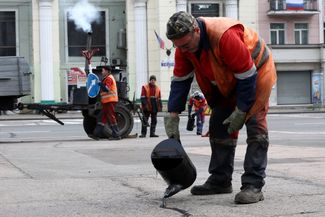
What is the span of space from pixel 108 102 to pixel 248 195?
32.1 feet

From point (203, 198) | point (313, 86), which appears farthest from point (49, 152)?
point (313, 86)

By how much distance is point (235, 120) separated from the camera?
5480mm

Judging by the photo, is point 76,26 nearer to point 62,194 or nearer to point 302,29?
point 302,29

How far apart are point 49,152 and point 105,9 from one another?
31081 mm

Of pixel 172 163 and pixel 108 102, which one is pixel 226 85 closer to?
pixel 172 163

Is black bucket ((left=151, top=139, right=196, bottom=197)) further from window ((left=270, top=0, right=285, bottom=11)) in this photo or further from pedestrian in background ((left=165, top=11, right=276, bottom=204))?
window ((left=270, top=0, right=285, bottom=11))

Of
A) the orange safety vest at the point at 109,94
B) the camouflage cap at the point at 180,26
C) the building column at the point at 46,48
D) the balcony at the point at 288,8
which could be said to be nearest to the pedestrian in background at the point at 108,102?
the orange safety vest at the point at 109,94

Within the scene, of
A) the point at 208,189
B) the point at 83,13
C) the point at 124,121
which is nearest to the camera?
the point at 208,189

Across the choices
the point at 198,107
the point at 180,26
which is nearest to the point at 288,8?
the point at 198,107

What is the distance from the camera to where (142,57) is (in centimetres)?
4116

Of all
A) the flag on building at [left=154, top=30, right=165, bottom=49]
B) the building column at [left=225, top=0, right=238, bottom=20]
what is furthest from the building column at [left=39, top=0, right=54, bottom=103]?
the building column at [left=225, top=0, right=238, bottom=20]

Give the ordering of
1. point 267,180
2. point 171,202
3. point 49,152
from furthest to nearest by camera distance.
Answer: point 49,152 < point 267,180 < point 171,202

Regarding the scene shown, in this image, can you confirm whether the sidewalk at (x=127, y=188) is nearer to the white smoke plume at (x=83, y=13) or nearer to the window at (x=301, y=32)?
the white smoke plume at (x=83, y=13)

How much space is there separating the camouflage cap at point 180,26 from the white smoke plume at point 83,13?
36.3 meters
